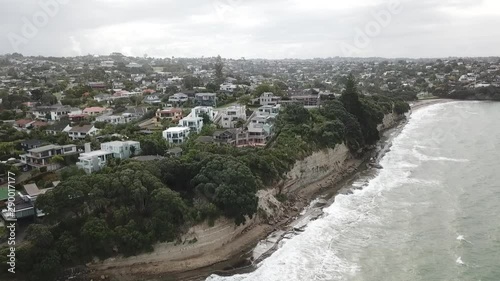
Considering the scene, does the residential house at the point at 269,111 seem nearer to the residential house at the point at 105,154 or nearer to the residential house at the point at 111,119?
the residential house at the point at 111,119

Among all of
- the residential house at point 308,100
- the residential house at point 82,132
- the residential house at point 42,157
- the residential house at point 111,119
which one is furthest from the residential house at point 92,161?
the residential house at point 308,100

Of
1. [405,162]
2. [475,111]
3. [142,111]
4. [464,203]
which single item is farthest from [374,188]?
[475,111]

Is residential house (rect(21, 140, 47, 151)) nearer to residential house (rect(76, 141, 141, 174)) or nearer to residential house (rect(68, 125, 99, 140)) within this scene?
residential house (rect(76, 141, 141, 174))

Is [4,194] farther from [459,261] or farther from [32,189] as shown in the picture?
[459,261]

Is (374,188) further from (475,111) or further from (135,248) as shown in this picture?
(475,111)

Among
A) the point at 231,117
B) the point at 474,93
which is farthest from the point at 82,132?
the point at 474,93

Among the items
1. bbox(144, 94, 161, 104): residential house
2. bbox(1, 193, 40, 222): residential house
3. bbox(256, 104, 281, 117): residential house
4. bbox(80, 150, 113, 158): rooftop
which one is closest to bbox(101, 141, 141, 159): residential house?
bbox(80, 150, 113, 158): rooftop
